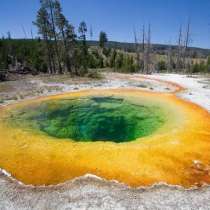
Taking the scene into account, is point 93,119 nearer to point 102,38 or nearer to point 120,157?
point 120,157

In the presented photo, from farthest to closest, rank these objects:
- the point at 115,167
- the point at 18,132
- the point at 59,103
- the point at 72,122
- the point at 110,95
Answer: the point at 110,95
the point at 59,103
the point at 72,122
the point at 18,132
the point at 115,167

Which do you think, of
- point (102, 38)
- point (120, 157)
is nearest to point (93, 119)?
point (120, 157)

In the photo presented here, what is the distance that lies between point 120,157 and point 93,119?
533 cm

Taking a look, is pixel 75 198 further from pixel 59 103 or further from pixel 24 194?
pixel 59 103

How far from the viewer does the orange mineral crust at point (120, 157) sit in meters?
5.89

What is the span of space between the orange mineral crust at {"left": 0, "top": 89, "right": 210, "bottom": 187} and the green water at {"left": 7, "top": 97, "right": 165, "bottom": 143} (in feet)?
3.03

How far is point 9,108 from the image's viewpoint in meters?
12.7

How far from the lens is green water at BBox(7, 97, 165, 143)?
378 inches

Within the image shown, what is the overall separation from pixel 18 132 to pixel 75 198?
17.2ft

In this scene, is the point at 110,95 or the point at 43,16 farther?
the point at 43,16

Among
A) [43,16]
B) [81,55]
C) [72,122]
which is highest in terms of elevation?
[43,16]

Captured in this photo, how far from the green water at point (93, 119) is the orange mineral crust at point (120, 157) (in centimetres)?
93

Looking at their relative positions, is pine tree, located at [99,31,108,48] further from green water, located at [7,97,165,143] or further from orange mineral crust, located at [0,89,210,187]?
orange mineral crust, located at [0,89,210,187]

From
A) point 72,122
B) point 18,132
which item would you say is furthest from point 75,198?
point 72,122
